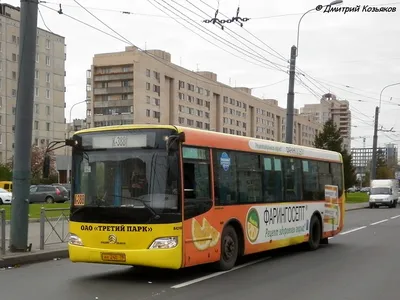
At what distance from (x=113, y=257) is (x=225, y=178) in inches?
107

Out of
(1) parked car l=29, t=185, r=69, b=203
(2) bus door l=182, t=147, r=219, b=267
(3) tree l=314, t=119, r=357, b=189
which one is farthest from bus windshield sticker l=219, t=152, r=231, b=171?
(3) tree l=314, t=119, r=357, b=189

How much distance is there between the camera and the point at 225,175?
1128 cm

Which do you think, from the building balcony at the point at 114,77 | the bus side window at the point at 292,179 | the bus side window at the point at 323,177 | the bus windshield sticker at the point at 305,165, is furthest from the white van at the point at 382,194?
the building balcony at the point at 114,77

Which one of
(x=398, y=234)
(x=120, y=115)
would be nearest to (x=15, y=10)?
(x=120, y=115)

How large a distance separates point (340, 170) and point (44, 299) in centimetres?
1122

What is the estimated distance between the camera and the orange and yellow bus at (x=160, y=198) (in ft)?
31.6

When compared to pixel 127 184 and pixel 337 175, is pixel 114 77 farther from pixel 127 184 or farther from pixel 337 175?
pixel 127 184

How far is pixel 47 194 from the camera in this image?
1801 inches

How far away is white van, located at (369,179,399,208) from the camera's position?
159 ft

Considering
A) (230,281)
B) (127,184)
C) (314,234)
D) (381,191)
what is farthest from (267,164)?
(381,191)

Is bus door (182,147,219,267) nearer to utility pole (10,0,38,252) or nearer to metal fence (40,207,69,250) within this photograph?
utility pole (10,0,38,252)

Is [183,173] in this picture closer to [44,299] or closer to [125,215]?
[125,215]

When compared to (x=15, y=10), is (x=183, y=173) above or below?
below

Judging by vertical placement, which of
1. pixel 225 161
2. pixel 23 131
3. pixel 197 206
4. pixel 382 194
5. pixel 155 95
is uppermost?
pixel 155 95
